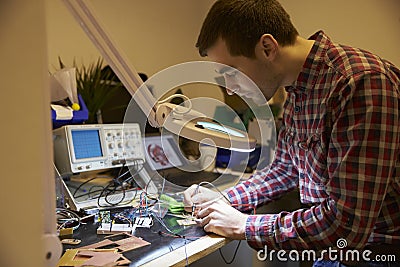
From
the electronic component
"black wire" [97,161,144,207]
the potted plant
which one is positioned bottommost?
"black wire" [97,161,144,207]

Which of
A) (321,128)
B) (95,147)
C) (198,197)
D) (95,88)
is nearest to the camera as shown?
(321,128)

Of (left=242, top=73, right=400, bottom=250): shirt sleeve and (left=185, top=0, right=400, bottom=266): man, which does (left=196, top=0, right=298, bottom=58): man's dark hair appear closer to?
(left=185, top=0, right=400, bottom=266): man

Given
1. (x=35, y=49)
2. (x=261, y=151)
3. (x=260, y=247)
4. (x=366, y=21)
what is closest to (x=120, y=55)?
(x=35, y=49)

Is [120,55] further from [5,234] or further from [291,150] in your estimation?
[291,150]

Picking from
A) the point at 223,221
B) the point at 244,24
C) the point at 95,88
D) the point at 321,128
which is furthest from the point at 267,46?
the point at 95,88

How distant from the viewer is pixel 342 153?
873 mm

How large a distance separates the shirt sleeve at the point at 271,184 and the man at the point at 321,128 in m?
0.11

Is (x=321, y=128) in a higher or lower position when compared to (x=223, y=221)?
higher

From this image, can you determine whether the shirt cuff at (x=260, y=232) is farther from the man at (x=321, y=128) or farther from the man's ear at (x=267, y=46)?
the man's ear at (x=267, y=46)

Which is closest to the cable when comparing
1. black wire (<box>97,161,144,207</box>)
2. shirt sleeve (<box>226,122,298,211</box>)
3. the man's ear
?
black wire (<box>97,161,144,207</box>)

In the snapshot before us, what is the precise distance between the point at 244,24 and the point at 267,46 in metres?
0.09

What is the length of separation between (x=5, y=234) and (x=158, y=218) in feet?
2.10

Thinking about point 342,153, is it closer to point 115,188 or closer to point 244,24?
point 244,24

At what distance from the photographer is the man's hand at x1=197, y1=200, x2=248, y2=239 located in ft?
3.27
